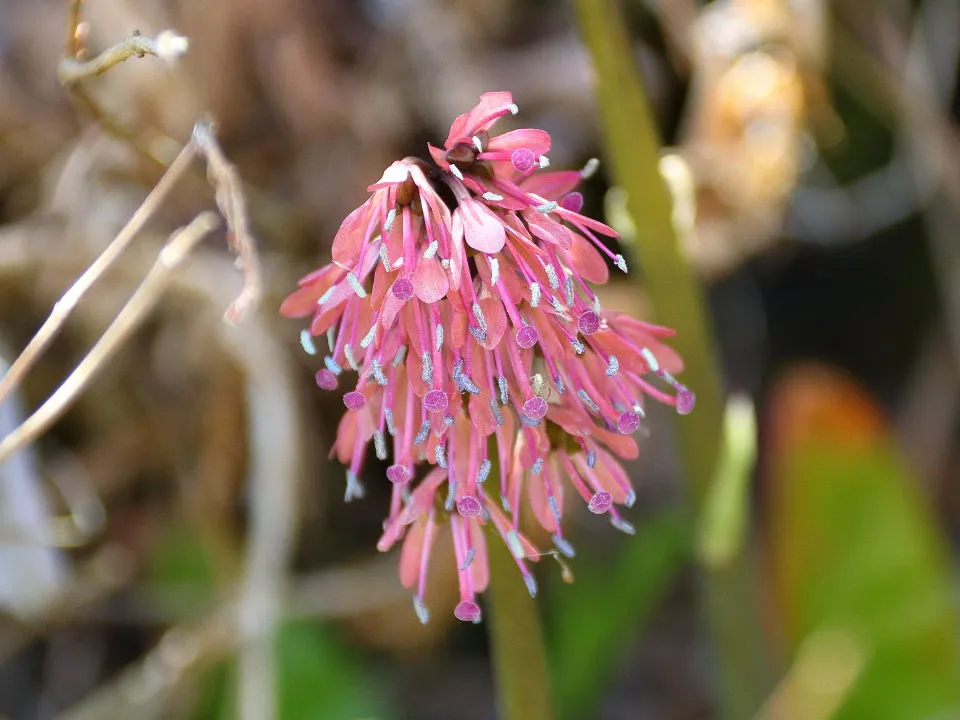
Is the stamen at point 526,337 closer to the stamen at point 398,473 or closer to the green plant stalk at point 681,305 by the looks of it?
the stamen at point 398,473

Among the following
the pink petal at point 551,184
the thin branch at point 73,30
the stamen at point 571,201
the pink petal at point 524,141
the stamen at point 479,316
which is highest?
the thin branch at point 73,30

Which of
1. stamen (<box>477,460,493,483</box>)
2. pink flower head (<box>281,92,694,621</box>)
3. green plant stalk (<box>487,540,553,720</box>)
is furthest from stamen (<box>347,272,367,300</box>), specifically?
green plant stalk (<box>487,540,553,720</box>)

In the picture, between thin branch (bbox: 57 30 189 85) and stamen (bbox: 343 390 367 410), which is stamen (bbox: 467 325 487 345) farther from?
thin branch (bbox: 57 30 189 85)

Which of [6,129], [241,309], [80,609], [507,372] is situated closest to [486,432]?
[507,372]

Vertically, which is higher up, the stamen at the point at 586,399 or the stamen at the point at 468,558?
the stamen at the point at 586,399

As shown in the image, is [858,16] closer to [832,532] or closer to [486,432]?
[832,532]

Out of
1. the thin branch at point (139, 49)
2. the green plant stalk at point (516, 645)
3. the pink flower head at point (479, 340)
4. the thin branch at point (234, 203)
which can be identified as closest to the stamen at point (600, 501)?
the pink flower head at point (479, 340)
